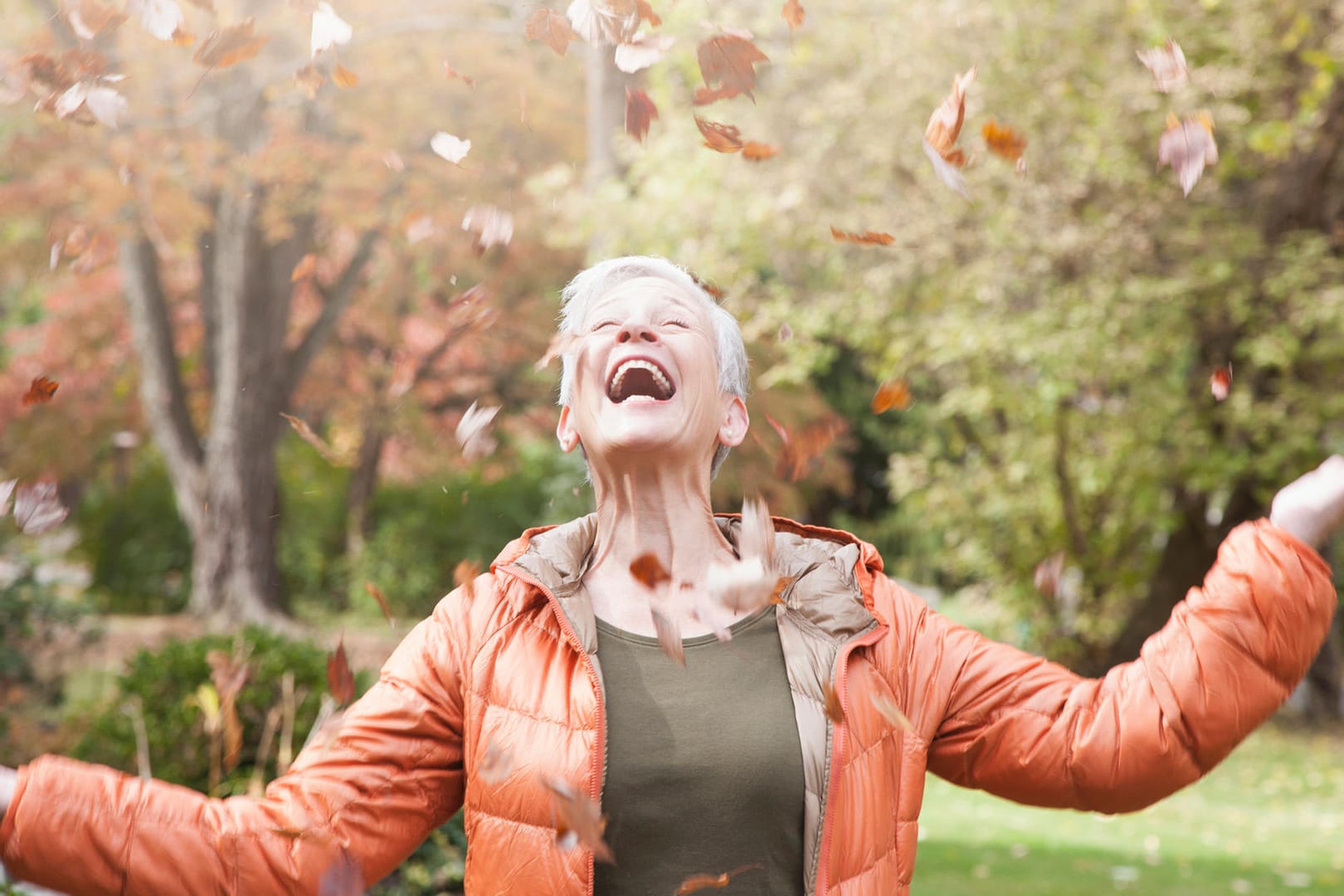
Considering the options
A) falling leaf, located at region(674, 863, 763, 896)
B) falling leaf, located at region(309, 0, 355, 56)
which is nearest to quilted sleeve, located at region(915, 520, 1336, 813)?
falling leaf, located at region(674, 863, 763, 896)

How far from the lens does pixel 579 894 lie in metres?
1.80

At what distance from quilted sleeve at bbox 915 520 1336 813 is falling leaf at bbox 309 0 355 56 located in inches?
69.3

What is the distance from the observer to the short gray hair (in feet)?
7.36

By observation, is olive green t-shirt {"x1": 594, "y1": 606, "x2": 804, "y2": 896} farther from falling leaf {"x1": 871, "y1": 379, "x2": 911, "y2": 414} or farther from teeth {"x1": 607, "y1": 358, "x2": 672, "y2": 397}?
falling leaf {"x1": 871, "y1": 379, "x2": 911, "y2": 414}

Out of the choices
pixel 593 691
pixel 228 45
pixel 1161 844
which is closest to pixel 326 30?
pixel 228 45

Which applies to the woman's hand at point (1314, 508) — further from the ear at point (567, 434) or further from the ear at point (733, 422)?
the ear at point (567, 434)

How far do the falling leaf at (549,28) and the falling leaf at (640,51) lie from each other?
118 millimetres

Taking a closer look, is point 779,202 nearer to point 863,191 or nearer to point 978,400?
point 863,191

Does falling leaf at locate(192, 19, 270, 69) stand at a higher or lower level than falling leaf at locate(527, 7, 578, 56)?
lower

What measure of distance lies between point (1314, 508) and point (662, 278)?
1056 mm

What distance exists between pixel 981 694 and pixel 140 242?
1377 cm

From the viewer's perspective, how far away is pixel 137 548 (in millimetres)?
20719

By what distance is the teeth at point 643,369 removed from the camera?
6.95 ft

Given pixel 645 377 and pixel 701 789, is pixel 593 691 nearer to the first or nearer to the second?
pixel 701 789
